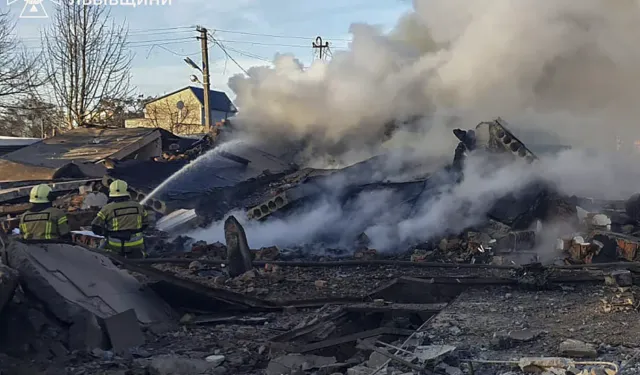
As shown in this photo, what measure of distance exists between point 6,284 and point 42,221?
2.68 metres

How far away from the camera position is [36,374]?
405 centimetres

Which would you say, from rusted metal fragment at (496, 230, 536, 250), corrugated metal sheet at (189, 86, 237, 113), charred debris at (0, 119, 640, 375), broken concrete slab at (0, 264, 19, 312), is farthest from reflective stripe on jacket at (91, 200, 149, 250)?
corrugated metal sheet at (189, 86, 237, 113)

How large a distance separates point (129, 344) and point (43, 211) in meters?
2.83

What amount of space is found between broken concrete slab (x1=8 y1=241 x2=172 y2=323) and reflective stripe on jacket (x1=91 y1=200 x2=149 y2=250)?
→ 105 centimetres

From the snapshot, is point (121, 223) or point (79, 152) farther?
point (79, 152)

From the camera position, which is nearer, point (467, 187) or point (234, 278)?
point (234, 278)

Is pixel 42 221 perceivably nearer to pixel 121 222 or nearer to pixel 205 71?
pixel 121 222

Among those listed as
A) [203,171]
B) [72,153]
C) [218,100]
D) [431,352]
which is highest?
[218,100]

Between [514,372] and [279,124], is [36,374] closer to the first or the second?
[514,372]

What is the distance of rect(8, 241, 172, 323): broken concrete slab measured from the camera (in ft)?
16.1

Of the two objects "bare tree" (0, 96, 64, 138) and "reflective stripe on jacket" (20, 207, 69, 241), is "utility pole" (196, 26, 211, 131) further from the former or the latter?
"reflective stripe on jacket" (20, 207, 69, 241)

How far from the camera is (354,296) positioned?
632 cm

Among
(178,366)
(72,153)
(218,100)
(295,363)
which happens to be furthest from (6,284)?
(218,100)

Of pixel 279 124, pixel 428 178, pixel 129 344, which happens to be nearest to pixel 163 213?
pixel 279 124
